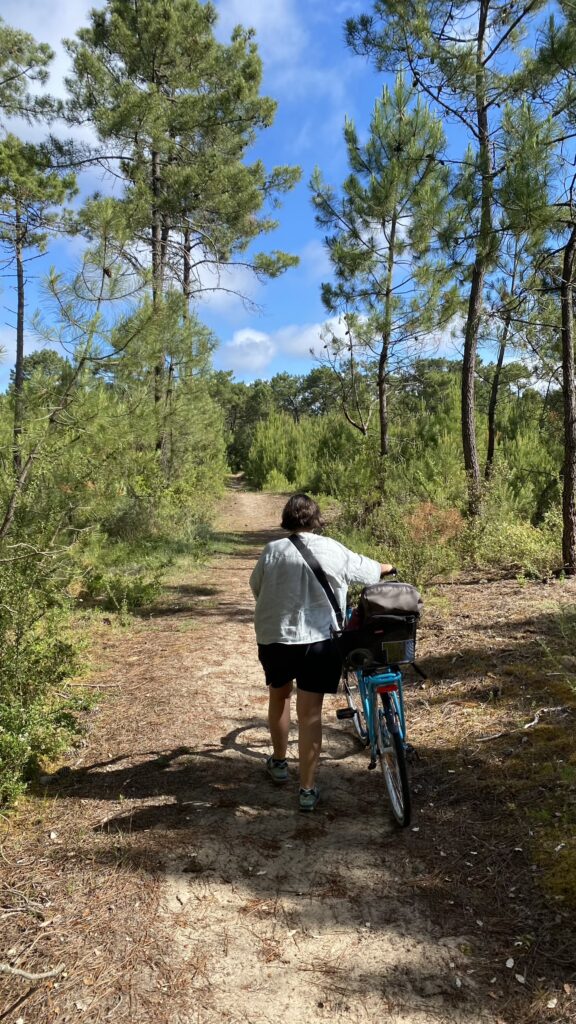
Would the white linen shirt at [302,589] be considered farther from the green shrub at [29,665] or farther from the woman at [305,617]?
the green shrub at [29,665]

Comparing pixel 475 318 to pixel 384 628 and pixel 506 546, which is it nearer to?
pixel 506 546

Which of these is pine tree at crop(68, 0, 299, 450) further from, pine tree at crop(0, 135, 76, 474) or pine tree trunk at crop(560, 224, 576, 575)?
pine tree trunk at crop(560, 224, 576, 575)

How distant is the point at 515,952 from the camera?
2.08 meters

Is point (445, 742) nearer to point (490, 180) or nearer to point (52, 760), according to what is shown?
point (52, 760)

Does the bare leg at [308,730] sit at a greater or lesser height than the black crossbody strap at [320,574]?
lesser

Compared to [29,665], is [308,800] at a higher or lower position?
lower

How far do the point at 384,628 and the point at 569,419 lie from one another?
470 centimetres

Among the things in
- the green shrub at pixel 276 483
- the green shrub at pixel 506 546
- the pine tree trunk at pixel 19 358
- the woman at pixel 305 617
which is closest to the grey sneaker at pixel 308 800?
the woman at pixel 305 617

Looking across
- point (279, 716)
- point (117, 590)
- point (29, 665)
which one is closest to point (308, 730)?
point (279, 716)

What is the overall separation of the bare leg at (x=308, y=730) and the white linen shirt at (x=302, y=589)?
1.00 ft

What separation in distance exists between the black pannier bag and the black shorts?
13 cm

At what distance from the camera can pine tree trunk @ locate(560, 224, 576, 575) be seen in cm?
630

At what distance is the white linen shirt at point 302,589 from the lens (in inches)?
115

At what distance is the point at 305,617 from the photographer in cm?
292
